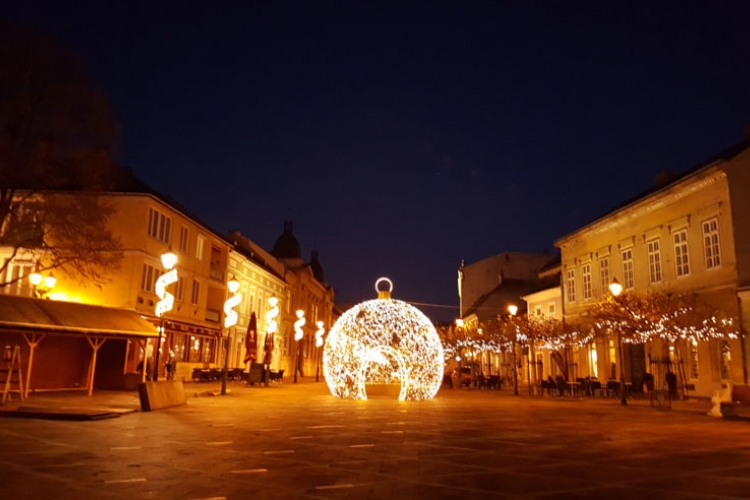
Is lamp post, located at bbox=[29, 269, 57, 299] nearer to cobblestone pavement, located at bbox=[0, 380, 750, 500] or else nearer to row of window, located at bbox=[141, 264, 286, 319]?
row of window, located at bbox=[141, 264, 286, 319]

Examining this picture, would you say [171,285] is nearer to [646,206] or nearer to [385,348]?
[385,348]

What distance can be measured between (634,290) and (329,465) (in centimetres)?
2693

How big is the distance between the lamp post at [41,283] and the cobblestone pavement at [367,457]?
954cm

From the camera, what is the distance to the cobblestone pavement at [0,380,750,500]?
23.1 ft

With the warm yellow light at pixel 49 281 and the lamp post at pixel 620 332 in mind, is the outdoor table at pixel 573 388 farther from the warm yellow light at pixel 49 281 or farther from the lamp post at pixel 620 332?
the warm yellow light at pixel 49 281

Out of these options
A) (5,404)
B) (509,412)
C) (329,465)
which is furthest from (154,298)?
(329,465)

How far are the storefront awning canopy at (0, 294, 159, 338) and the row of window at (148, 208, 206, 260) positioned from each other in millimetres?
5396

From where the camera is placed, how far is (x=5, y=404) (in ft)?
55.2

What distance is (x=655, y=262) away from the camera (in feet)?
98.2

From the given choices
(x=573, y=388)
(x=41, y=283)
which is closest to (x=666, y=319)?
(x=573, y=388)

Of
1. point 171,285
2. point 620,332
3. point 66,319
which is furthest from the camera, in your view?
point 171,285

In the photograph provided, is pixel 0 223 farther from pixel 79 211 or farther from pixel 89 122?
pixel 89 122

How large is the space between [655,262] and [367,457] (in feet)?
81.8

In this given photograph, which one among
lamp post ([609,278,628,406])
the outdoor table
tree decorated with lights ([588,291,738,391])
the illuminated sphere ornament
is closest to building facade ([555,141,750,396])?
tree decorated with lights ([588,291,738,391])
